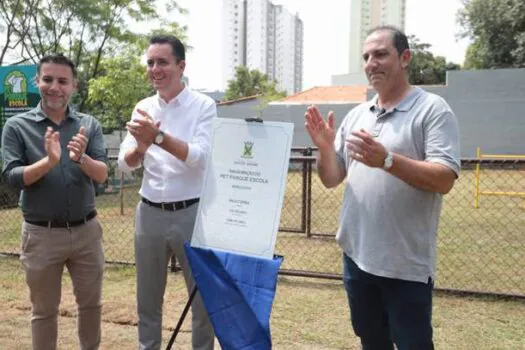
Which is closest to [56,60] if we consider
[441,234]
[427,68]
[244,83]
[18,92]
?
[18,92]

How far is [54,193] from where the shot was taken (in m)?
2.97

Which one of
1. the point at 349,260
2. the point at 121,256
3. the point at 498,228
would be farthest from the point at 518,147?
the point at 349,260

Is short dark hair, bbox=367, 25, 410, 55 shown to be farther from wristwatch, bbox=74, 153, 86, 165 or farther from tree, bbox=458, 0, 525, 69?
tree, bbox=458, 0, 525, 69

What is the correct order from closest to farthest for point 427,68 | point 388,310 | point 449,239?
point 388,310 → point 449,239 → point 427,68

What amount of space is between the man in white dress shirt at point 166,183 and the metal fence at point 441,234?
2.15 metres

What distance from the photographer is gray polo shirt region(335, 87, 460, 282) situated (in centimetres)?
226

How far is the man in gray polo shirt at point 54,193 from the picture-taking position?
2.95 m

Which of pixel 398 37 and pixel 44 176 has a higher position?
pixel 398 37

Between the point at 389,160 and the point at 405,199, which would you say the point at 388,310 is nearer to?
the point at 405,199

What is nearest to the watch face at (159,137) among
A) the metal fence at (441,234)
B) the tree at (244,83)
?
the metal fence at (441,234)

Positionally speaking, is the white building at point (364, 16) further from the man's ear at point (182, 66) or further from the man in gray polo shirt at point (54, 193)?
the man in gray polo shirt at point (54, 193)

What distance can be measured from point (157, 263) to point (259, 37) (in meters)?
87.5

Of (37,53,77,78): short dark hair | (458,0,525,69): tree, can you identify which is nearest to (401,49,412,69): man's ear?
(37,53,77,78): short dark hair

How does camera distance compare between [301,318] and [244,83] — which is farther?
[244,83]
